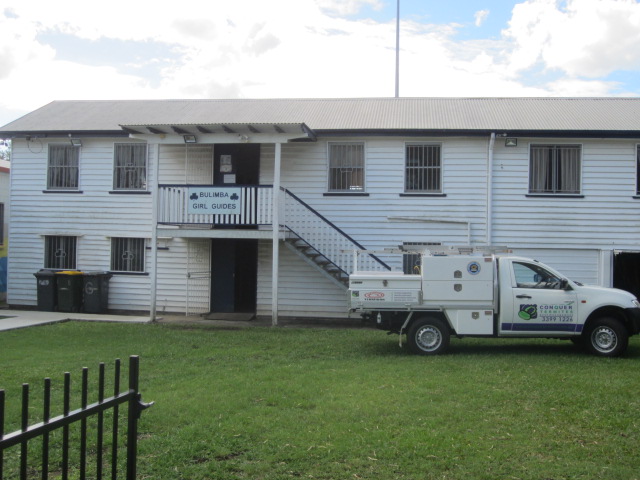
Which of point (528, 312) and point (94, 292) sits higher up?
point (528, 312)

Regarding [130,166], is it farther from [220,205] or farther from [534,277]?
[534,277]

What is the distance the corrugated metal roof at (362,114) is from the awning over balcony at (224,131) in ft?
1.79

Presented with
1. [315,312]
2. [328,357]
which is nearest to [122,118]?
[315,312]

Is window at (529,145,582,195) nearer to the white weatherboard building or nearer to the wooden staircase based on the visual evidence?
the white weatherboard building

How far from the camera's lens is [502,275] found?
39.8ft

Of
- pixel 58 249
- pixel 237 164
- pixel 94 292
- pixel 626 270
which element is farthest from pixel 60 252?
pixel 626 270

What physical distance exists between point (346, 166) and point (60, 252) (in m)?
8.67

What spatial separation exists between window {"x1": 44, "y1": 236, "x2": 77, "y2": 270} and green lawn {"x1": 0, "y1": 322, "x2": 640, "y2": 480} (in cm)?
613

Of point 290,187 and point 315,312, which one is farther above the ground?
point 290,187

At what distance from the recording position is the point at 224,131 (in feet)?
53.9

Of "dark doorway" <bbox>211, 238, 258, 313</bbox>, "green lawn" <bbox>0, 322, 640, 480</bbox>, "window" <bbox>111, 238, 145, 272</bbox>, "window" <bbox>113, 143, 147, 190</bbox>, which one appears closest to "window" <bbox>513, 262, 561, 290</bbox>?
"green lawn" <bbox>0, 322, 640, 480</bbox>

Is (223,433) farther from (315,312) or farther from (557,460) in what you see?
(315,312)

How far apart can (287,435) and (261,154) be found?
40.7 feet

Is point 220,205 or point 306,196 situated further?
point 306,196
